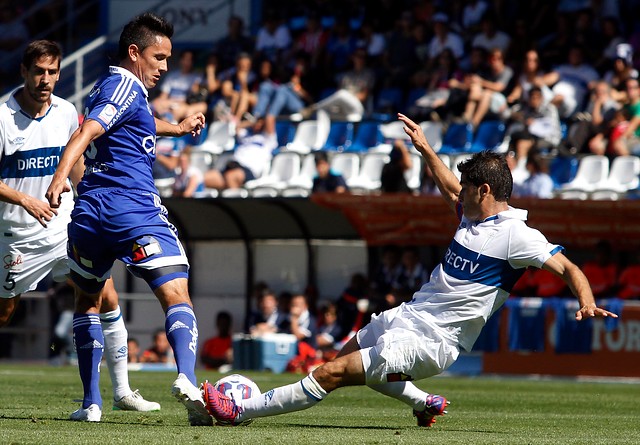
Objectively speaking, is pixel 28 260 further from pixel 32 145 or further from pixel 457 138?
pixel 457 138

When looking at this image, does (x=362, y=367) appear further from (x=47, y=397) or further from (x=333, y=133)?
(x=333, y=133)

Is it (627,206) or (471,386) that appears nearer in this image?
(471,386)

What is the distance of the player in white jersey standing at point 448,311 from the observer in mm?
7043

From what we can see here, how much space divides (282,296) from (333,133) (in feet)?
11.6

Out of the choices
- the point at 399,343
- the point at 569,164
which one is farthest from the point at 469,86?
the point at 399,343

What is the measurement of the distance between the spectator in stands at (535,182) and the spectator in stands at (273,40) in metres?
6.58

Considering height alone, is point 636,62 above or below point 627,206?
above

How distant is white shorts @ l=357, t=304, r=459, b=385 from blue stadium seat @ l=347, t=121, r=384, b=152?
13.3m

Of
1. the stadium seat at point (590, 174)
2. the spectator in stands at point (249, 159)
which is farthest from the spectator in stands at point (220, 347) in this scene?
the stadium seat at point (590, 174)

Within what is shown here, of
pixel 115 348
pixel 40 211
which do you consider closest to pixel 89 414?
pixel 115 348

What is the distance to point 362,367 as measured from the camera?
7094mm

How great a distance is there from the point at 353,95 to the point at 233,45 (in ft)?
11.7

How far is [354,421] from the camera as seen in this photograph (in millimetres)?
8172

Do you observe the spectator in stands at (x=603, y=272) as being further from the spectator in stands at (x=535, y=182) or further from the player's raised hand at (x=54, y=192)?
the player's raised hand at (x=54, y=192)
